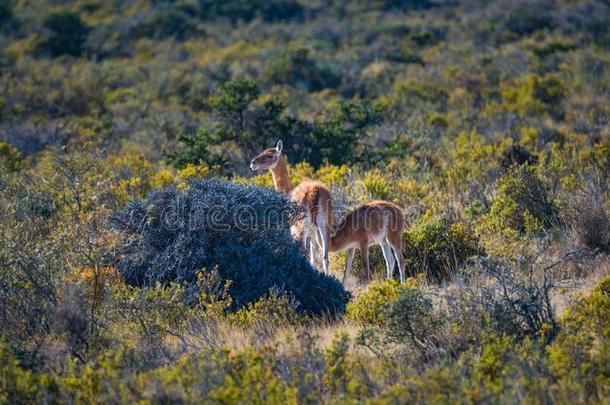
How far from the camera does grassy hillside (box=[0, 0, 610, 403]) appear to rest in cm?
588

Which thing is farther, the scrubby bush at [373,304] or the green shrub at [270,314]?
the green shrub at [270,314]

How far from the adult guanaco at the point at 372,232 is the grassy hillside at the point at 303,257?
0.33 meters

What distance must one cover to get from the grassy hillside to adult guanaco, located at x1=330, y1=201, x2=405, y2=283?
33 cm

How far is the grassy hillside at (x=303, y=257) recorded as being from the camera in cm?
588

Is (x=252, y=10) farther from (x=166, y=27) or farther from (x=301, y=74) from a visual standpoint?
(x=301, y=74)

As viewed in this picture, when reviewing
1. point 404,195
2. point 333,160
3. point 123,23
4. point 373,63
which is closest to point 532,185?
point 404,195

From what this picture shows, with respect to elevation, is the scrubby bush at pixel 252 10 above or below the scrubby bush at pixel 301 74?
below

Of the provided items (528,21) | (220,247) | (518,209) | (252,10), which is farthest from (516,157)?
(252,10)

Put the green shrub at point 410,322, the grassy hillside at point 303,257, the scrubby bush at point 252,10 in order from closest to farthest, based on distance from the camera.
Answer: the grassy hillside at point 303,257, the green shrub at point 410,322, the scrubby bush at point 252,10

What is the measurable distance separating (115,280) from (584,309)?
4932 mm

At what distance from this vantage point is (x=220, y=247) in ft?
28.5

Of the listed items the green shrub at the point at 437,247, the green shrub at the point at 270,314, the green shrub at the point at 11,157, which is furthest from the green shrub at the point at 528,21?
the green shrub at the point at 270,314

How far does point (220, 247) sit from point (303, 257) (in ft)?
3.62

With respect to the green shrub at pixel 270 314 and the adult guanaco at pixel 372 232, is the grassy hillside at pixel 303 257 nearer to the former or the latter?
the green shrub at pixel 270 314
